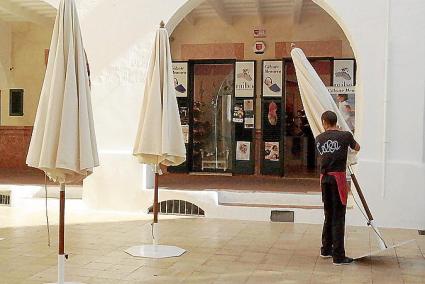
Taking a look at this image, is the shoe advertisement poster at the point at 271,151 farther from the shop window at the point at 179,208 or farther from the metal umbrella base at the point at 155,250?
the metal umbrella base at the point at 155,250

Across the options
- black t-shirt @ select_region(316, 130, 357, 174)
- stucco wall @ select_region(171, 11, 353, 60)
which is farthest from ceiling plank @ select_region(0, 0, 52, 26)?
black t-shirt @ select_region(316, 130, 357, 174)

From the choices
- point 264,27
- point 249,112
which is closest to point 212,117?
point 249,112

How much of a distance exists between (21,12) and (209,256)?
318 inches

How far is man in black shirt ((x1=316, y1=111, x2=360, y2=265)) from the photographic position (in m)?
5.91

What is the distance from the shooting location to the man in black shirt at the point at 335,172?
19.4 feet

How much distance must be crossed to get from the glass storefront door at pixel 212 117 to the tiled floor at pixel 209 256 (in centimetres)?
455

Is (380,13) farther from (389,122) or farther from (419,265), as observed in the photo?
(419,265)

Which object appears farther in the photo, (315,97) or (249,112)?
(249,112)

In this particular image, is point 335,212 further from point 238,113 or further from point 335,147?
point 238,113

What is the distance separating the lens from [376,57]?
8.43 m

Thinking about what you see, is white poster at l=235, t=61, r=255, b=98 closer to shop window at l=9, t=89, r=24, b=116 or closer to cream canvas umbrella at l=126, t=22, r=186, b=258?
shop window at l=9, t=89, r=24, b=116

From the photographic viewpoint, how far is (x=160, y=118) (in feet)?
20.6

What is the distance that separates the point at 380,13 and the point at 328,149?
355cm

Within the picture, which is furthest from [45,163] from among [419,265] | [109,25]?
[109,25]
